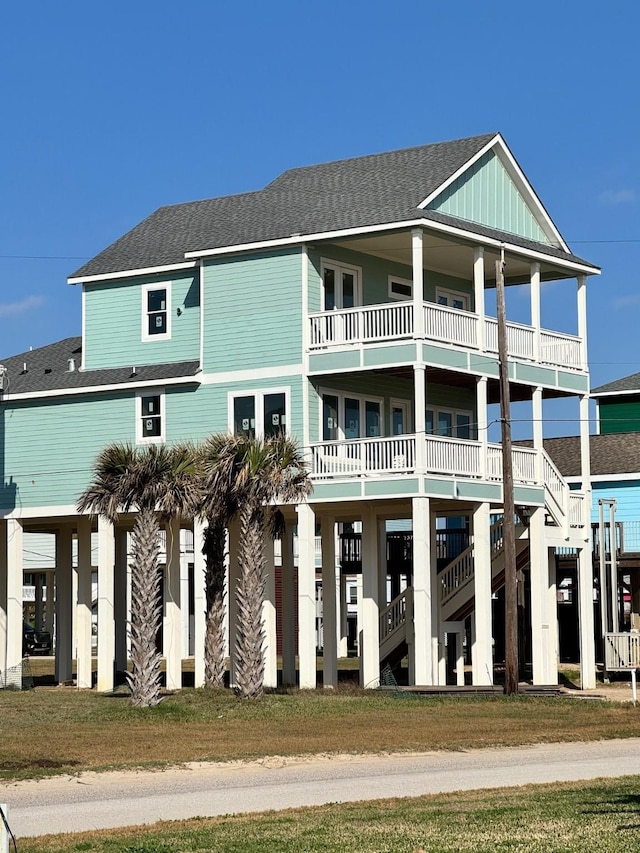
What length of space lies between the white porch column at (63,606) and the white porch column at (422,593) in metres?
14.4

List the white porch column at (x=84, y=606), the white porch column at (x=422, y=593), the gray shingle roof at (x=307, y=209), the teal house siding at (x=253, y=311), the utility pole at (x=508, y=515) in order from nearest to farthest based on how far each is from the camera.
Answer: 1. the utility pole at (x=508, y=515)
2. the white porch column at (x=422, y=593)
3. the teal house siding at (x=253, y=311)
4. the gray shingle roof at (x=307, y=209)
5. the white porch column at (x=84, y=606)

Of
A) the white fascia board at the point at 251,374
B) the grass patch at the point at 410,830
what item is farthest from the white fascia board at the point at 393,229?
the grass patch at the point at 410,830

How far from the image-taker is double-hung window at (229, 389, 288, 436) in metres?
42.3

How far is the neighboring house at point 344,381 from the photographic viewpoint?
4125 cm

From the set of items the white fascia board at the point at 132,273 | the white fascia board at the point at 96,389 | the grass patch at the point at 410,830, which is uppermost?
the white fascia board at the point at 132,273

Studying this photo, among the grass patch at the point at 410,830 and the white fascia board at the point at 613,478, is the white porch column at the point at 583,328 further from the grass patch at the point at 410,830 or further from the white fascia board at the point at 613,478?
Result: the grass patch at the point at 410,830

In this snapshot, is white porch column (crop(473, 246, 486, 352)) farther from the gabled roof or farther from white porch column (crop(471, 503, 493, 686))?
the gabled roof

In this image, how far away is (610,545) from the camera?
5206 centimetres

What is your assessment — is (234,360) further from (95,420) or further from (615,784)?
(615,784)

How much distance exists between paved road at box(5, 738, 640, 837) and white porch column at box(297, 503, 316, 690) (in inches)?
531

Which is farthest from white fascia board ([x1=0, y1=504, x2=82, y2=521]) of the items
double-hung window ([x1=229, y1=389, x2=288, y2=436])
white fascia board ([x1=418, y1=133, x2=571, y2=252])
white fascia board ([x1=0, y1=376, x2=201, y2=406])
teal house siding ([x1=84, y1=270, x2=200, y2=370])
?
white fascia board ([x1=418, y1=133, x2=571, y2=252])

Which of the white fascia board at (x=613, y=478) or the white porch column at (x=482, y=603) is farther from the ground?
the white fascia board at (x=613, y=478)

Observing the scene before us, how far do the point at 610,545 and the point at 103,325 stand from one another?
17.6m

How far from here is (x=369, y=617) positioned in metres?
42.6
